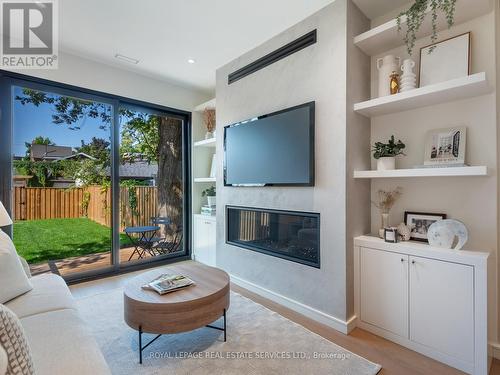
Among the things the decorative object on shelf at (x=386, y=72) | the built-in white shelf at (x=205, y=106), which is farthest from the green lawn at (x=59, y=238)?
the decorative object on shelf at (x=386, y=72)

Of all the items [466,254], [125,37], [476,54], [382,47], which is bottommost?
[466,254]

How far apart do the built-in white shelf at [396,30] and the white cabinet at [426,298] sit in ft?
5.62

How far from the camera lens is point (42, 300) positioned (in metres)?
1.67

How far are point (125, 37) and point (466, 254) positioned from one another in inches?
143

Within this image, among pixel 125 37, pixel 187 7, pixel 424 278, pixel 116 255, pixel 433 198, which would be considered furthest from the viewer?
pixel 116 255

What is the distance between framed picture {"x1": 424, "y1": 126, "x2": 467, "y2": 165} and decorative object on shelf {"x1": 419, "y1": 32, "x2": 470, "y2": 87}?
0.40 metres

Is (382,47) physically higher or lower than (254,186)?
higher

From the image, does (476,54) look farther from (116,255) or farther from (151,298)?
(116,255)

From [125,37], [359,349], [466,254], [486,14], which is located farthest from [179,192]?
[486,14]

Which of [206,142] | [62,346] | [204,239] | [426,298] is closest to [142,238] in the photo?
[204,239]

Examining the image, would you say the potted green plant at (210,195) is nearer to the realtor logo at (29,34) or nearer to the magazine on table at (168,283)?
the magazine on table at (168,283)

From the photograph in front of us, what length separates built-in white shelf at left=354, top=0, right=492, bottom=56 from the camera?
1.85 meters

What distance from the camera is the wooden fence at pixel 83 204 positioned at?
2.97 meters

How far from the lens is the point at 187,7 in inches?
92.0
